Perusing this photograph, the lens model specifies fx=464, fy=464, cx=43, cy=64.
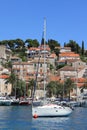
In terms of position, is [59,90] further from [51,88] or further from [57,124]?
[57,124]

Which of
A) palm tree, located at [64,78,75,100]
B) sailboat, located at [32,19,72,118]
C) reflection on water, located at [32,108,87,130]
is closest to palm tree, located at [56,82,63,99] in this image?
palm tree, located at [64,78,75,100]

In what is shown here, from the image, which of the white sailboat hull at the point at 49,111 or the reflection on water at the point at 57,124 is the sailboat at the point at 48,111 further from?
the reflection on water at the point at 57,124

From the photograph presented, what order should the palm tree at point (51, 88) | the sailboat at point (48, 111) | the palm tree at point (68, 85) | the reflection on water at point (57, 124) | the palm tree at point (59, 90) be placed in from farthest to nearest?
the palm tree at point (59, 90) → the palm tree at point (68, 85) → the palm tree at point (51, 88) → the sailboat at point (48, 111) → the reflection on water at point (57, 124)

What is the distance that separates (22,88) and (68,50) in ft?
233

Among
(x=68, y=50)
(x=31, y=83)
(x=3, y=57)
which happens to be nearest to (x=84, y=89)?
(x=31, y=83)

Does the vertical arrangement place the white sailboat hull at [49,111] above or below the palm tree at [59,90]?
→ below

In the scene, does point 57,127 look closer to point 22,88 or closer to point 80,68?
point 22,88

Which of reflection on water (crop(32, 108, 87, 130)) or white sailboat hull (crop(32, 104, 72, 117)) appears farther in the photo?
white sailboat hull (crop(32, 104, 72, 117))

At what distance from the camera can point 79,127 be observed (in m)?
45.4

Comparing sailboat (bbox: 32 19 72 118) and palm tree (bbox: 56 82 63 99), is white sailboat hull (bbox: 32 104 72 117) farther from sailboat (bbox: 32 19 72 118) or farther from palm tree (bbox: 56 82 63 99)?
palm tree (bbox: 56 82 63 99)

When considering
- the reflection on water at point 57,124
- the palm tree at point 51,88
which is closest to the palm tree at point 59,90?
the palm tree at point 51,88

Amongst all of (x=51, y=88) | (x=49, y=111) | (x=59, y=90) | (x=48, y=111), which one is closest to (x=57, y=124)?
(x=48, y=111)

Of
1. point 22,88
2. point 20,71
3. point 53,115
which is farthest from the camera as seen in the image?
point 20,71

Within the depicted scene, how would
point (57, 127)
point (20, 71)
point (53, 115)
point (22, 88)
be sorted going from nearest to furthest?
point (57, 127)
point (53, 115)
point (22, 88)
point (20, 71)
